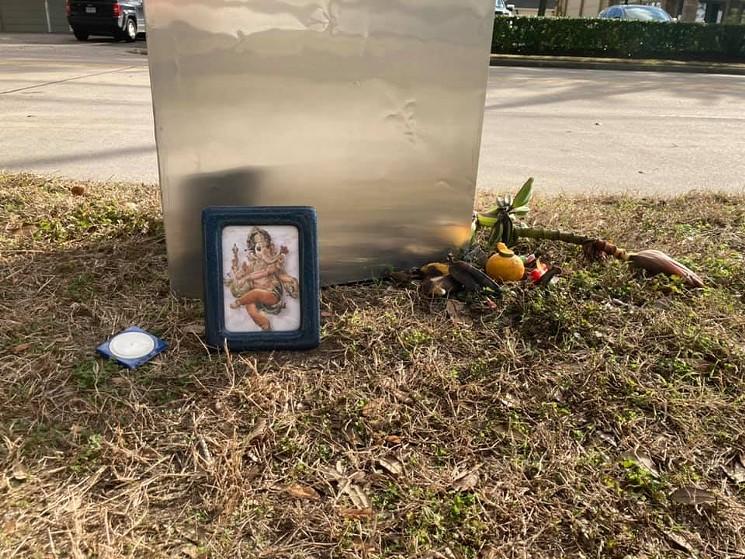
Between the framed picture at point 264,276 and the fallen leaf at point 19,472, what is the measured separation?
31.2 inches

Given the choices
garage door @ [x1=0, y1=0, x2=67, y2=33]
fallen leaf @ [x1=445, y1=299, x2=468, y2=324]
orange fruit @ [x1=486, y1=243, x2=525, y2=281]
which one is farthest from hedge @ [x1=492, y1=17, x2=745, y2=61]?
garage door @ [x1=0, y1=0, x2=67, y2=33]

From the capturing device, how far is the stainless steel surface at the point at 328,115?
2.59 meters

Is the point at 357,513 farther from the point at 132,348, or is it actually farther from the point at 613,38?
the point at 613,38

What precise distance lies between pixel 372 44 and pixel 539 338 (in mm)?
1423

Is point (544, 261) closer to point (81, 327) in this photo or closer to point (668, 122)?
point (81, 327)

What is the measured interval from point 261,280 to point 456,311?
869mm

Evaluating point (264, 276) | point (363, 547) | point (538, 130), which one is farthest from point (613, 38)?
point (363, 547)

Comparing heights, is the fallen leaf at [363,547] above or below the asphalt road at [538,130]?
below

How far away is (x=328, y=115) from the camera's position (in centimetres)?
284

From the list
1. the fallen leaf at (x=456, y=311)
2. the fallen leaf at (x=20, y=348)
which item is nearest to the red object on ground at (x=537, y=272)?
the fallen leaf at (x=456, y=311)

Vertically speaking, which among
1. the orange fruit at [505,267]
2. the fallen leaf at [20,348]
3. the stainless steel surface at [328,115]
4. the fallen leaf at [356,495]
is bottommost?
the fallen leaf at [356,495]

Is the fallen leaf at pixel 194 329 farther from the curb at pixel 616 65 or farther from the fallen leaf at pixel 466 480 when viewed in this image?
the curb at pixel 616 65

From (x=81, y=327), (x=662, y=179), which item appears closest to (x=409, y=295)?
(x=81, y=327)

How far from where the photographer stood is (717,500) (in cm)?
190
